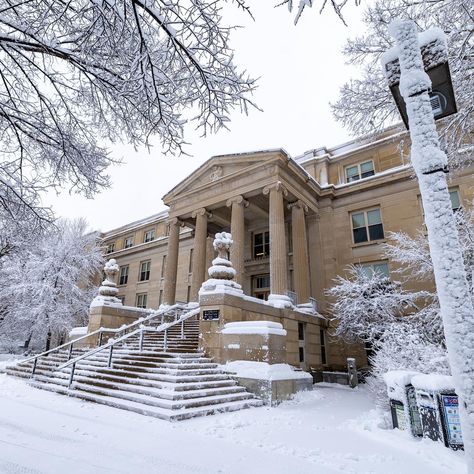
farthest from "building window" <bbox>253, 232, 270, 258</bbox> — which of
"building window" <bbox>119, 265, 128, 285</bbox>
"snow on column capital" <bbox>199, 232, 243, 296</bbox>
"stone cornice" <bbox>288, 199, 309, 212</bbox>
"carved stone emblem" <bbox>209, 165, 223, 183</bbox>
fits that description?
"building window" <bbox>119, 265, 128, 285</bbox>

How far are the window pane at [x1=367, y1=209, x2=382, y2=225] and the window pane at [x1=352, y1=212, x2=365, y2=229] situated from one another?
353 millimetres

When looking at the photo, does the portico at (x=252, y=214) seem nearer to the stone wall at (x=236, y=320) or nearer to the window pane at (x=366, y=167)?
the stone wall at (x=236, y=320)

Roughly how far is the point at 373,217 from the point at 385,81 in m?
11.9

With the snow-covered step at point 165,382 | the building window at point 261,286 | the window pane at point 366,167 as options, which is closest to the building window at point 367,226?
the window pane at point 366,167

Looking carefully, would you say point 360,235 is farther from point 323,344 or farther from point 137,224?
point 137,224

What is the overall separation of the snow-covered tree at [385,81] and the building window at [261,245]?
44.1ft

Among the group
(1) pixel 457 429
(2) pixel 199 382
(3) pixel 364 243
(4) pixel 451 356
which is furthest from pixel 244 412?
(3) pixel 364 243

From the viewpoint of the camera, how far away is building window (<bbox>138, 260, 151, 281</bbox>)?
30.5 meters

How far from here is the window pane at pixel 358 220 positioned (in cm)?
1979

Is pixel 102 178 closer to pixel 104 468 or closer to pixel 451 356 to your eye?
pixel 104 468

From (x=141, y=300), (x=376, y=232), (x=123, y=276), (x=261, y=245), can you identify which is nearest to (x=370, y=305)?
(x=376, y=232)

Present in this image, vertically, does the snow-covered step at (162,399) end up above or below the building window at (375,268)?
below

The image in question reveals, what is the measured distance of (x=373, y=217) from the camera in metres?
19.5

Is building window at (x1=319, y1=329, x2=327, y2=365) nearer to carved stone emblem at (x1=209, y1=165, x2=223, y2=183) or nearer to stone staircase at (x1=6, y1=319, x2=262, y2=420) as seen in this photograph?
stone staircase at (x1=6, y1=319, x2=262, y2=420)
